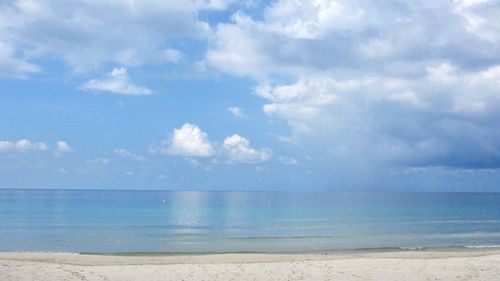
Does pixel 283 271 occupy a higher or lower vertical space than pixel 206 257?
lower

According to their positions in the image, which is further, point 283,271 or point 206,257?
point 206,257

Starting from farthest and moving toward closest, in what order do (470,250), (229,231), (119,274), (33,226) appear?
(33,226) → (229,231) → (470,250) → (119,274)

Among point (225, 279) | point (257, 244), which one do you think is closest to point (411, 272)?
point (225, 279)

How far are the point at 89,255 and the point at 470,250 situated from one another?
2561 cm

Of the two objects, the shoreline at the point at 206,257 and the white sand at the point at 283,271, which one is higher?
the shoreline at the point at 206,257

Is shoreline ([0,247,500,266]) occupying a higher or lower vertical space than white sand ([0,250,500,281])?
higher

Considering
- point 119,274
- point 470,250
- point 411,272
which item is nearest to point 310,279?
point 411,272

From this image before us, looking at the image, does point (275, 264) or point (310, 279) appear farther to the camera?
point (275, 264)

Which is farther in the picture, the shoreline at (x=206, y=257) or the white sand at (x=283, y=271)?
the shoreline at (x=206, y=257)

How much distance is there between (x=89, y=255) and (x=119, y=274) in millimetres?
10994

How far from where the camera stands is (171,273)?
878 inches

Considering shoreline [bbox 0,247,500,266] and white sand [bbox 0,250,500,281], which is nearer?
white sand [bbox 0,250,500,281]

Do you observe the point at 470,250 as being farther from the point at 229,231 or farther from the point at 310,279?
the point at 229,231

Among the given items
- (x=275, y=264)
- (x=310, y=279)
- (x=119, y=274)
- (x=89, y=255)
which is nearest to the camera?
(x=310, y=279)
